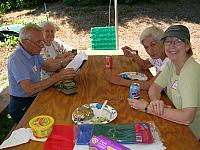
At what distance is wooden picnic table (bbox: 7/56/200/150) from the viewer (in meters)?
1.79

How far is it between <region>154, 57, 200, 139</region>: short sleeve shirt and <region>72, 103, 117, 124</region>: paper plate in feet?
1.55

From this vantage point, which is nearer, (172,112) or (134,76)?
(172,112)

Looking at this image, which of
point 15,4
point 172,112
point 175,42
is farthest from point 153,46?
point 15,4

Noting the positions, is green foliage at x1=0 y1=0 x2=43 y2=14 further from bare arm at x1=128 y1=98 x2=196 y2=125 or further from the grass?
bare arm at x1=128 y1=98 x2=196 y2=125

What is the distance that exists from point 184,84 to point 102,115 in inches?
23.3

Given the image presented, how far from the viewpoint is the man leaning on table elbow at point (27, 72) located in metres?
2.59

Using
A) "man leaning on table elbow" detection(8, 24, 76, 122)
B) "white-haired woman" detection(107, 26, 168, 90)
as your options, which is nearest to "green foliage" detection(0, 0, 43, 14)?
"man leaning on table elbow" detection(8, 24, 76, 122)

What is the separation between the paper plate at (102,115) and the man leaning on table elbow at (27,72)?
56 cm

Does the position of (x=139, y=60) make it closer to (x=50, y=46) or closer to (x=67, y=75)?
(x=67, y=75)

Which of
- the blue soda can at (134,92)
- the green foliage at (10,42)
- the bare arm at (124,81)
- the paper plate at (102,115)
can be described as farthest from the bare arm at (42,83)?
the green foliage at (10,42)

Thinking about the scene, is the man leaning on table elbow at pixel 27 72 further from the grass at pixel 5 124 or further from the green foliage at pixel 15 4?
the green foliage at pixel 15 4

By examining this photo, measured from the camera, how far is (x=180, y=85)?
208 cm

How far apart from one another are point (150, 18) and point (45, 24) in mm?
6257

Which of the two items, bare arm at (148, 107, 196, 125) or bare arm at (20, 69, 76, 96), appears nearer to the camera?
bare arm at (148, 107, 196, 125)
